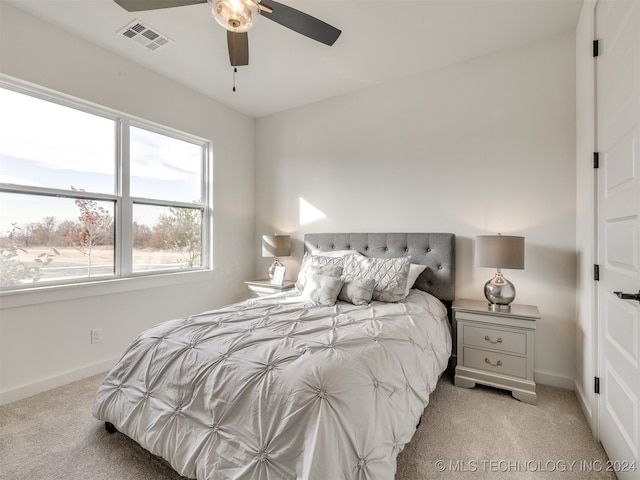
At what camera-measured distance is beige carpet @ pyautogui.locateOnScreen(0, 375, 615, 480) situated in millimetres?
1542

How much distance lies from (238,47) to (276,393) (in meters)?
2.06

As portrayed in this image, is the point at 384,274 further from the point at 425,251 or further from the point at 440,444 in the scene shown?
the point at 440,444

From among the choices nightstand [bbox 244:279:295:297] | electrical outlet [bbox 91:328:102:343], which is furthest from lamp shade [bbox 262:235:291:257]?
electrical outlet [bbox 91:328:102:343]

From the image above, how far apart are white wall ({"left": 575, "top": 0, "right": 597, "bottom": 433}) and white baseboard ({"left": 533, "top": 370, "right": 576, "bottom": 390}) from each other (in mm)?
78

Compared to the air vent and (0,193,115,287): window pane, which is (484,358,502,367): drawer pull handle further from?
the air vent

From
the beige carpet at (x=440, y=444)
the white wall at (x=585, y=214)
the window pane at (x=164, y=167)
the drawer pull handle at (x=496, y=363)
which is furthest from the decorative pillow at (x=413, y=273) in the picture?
the window pane at (x=164, y=167)

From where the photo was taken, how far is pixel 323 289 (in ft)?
7.84

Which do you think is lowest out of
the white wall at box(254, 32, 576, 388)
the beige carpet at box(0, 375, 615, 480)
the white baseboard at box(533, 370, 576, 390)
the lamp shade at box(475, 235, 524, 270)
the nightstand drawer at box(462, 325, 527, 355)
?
the beige carpet at box(0, 375, 615, 480)

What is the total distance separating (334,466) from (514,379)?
185 centimetres

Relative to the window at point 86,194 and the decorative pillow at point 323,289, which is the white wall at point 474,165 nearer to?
the decorative pillow at point 323,289

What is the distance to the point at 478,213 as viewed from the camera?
277 cm

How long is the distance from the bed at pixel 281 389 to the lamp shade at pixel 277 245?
1433 millimetres

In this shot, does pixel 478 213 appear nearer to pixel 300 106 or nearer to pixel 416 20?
pixel 416 20

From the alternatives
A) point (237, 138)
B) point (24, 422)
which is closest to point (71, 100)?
point (237, 138)
